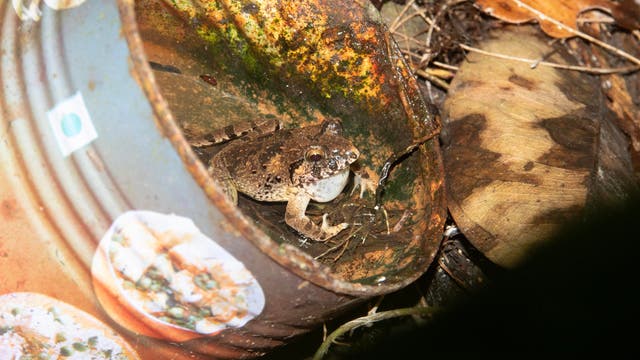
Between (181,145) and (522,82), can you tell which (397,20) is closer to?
(522,82)

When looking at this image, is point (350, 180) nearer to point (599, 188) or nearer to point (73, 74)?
point (599, 188)

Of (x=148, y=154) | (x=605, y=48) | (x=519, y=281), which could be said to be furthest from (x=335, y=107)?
(x=605, y=48)

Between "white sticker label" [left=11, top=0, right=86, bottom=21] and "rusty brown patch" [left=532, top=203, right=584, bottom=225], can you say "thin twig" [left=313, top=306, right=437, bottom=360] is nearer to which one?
"rusty brown patch" [left=532, top=203, right=584, bottom=225]

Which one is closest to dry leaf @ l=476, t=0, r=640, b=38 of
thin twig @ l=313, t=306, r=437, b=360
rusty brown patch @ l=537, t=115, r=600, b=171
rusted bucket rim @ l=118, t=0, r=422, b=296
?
rusty brown patch @ l=537, t=115, r=600, b=171

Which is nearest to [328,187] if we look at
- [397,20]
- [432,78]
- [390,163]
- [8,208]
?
[390,163]

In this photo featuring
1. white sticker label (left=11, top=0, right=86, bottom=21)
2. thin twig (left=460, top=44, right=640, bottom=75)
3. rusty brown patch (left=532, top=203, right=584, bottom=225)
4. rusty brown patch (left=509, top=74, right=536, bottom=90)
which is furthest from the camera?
thin twig (left=460, top=44, right=640, bottom=75)
